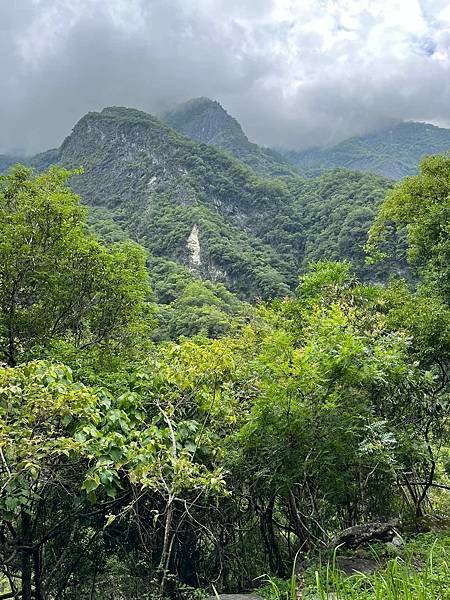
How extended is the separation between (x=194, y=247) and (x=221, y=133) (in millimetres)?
95488

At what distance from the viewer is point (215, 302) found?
48500 mm

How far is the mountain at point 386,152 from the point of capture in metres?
159

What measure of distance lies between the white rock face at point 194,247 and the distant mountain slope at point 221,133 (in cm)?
5301

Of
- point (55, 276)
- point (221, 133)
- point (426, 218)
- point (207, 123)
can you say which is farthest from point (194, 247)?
point (207, 123)

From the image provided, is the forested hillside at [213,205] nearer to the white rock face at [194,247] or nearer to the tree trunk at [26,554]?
the white rock face at [194,247]

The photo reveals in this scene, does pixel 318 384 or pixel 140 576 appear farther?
pixel 140 576

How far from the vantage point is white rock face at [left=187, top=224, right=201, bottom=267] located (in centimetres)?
7356

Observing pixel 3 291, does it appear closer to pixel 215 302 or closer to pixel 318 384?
pixel 318 384

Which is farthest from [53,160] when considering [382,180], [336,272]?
[336,272]

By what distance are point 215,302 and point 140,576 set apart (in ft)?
139

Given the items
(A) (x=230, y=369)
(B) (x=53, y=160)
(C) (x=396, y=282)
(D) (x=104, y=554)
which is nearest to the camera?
(A) (x=230, y=369)

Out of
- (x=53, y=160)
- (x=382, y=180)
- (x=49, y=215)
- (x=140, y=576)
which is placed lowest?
(x=140, y=576)

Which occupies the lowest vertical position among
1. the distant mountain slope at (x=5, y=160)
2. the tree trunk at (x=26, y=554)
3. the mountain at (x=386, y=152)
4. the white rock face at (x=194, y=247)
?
the tree trunk at (x=26, y=554)

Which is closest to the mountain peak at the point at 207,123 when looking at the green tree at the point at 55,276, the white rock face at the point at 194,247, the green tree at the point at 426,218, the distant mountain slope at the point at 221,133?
the distant mountain slope at the point at 221,133
